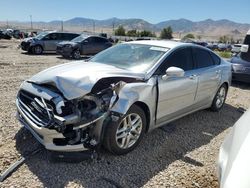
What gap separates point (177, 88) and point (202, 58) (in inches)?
57.0

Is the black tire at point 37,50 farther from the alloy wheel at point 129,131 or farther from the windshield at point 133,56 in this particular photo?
the alloy wheel at point 129,131

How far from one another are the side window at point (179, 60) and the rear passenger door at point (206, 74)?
0.22 meters

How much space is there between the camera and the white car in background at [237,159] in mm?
2076

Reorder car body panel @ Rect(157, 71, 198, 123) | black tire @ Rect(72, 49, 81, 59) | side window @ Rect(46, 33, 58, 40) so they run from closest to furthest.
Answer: car body panel @ Rect(157, 71, 198, 123), black tire @ Rect(72, 49, 81, 59), side window @ Rect(46, 33, 58, 40)

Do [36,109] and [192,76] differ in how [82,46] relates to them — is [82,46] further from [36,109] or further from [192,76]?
[36,109]

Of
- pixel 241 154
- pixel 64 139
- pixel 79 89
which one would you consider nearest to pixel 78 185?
pixel 64 139

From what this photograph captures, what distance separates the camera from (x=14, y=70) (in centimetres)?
1141

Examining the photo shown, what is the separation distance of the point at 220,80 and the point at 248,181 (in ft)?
16.0

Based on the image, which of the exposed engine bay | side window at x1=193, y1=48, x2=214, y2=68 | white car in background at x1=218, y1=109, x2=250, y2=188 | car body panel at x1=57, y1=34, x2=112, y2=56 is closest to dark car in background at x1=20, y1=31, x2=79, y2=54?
car body panel at x1=57, y1=34, x2=112, y2=56

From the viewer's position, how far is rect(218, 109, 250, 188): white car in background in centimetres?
208

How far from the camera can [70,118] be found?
145 inches

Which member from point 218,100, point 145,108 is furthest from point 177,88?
point 218,100

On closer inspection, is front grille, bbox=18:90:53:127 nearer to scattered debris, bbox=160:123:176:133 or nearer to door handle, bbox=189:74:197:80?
scattered debris, bbox=160:123:176:133

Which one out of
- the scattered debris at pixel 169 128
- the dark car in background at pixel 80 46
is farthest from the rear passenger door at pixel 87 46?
the scattered debris at pixel 169 128
